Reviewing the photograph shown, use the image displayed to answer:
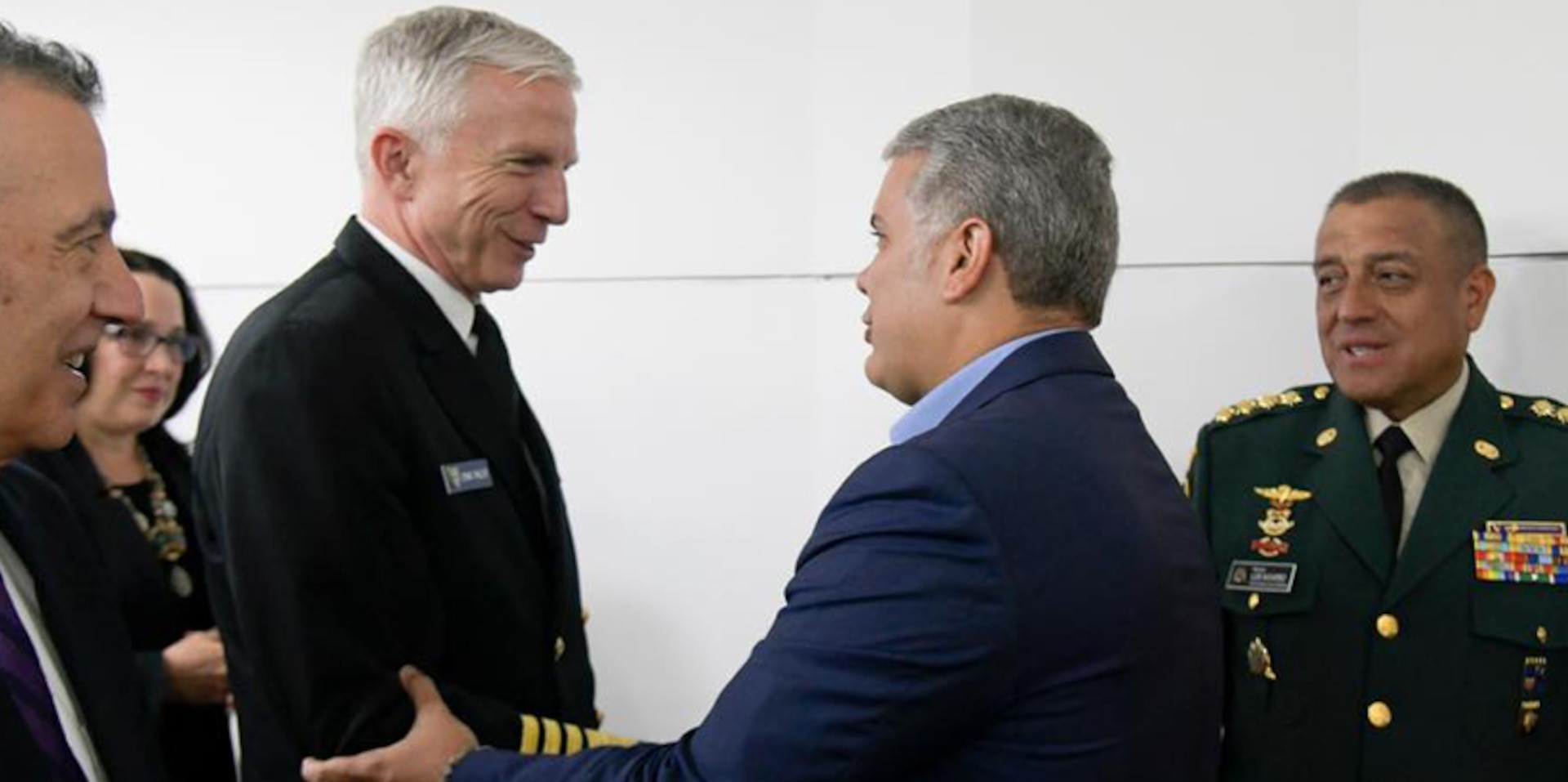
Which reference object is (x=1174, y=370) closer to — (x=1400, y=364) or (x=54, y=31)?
(x=1400, y=364)

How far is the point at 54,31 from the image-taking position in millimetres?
3574

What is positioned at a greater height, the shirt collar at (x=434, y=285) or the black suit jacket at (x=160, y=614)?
the shirt collar at (x=434, y=285)

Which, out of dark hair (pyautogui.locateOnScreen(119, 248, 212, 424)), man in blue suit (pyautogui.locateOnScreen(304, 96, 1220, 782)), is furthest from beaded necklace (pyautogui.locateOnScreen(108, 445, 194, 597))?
man in blue suit (pyautogui.locateOnScreen(304, 96, 1220, 782))

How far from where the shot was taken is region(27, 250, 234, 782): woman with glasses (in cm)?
255

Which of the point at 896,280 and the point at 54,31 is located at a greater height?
the point at 54,31

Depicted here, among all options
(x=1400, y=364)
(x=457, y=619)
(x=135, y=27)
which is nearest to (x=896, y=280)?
(x=457, y=619)

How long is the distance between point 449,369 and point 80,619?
61 cm

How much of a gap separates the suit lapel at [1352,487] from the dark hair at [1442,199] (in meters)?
0.31

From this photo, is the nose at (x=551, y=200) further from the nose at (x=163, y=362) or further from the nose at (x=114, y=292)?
the nose at (x=163, y=362)

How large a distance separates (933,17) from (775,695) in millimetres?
1895

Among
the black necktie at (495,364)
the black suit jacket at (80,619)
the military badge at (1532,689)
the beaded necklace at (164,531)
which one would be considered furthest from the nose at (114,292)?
the military badge at (1532,689)

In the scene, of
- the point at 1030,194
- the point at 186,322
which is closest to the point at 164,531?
the point at 186,322

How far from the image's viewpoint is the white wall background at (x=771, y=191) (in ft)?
8.86

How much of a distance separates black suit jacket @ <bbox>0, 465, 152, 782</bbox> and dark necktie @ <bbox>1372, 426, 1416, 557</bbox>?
178cm
